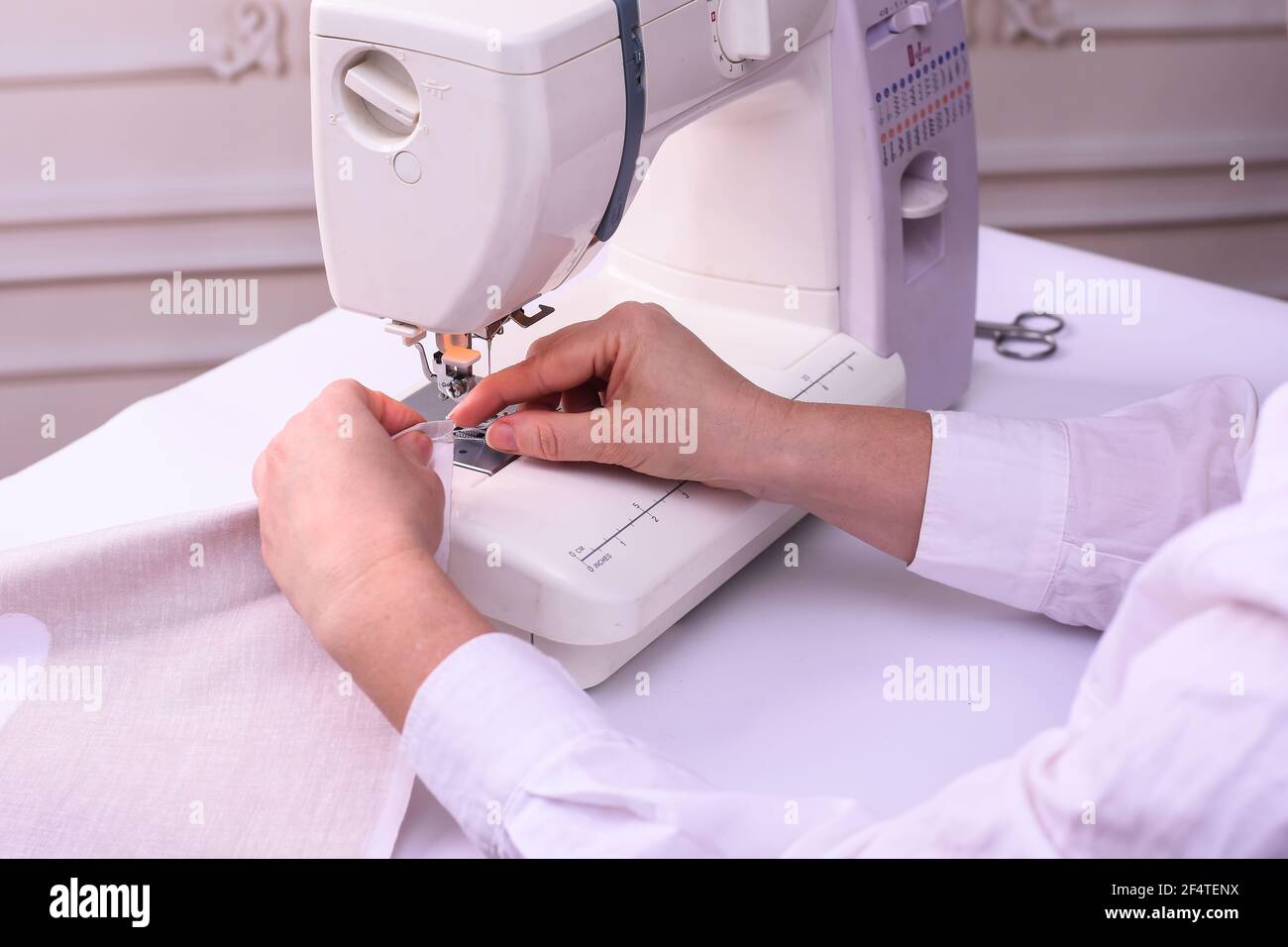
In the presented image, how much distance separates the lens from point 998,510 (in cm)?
104

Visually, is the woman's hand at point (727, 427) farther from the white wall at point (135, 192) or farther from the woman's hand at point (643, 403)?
the white wall at point (135, 192)

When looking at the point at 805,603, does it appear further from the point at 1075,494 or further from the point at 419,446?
the point at 419,446

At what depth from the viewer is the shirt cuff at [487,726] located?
761 millimetres

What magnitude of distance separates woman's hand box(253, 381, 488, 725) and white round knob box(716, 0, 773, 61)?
0.39 m

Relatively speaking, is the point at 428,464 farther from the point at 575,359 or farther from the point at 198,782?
the point at 198,782

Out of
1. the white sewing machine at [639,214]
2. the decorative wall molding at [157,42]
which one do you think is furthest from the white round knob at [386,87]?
the decorative wall molding at [157,42]

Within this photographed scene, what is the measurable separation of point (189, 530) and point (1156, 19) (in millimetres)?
2211

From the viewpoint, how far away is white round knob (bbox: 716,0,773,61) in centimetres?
104

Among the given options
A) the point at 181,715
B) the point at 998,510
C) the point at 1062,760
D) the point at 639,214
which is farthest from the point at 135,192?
the point at 1062,760

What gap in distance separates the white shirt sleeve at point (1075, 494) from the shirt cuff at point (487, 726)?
0.39m

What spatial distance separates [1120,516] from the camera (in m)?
1.02

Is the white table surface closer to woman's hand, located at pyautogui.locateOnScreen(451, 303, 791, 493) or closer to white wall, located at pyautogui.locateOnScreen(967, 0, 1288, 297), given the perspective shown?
woman's hand, located at pyautogui.locateOnScreen(451, 303, 791, 493)

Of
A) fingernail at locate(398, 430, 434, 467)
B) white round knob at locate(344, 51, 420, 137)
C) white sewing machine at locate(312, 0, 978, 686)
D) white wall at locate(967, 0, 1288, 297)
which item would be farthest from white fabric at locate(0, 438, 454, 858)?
white wall at locate(967, 0, 1288, 297)
